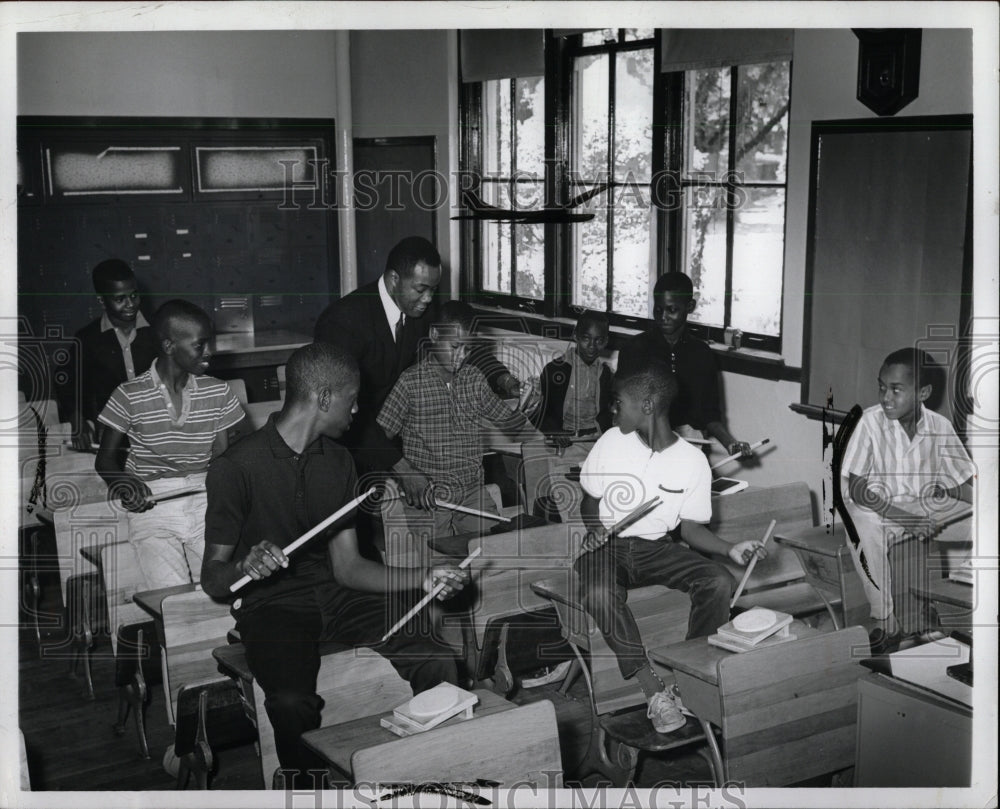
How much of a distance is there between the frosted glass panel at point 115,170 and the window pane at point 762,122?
11.1 feet

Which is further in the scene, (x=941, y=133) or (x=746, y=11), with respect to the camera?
(x=941, y=133)

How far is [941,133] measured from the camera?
3855 mm

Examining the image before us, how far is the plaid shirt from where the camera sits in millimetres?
4078

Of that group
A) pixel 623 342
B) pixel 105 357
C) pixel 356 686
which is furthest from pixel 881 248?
pixel 105 357

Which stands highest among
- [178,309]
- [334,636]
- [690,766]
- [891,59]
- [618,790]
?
[891,59]

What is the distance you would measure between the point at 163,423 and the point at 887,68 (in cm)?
268

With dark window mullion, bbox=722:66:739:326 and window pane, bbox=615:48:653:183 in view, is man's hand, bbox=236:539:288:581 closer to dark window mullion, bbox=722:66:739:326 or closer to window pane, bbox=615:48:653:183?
dark window mullion, bbox=722:66:739:326

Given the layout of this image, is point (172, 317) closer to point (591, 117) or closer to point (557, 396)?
point (557, 396)

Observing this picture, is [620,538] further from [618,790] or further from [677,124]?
[677,124]

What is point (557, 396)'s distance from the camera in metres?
4.98

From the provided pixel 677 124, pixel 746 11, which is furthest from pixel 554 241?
pixel 746 11

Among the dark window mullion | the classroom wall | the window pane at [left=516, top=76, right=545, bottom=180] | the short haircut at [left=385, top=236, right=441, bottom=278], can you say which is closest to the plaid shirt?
the short haircut at [left=385, top=236, right=441, bottom=278]

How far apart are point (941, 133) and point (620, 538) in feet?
5.87

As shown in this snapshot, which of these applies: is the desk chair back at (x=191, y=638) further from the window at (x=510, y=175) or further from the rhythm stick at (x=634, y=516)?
the window at (x=510, y=175)
